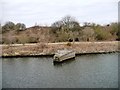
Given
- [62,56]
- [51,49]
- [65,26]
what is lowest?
[62,56]

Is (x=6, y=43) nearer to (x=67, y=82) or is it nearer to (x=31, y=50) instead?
(x=31, y=50)

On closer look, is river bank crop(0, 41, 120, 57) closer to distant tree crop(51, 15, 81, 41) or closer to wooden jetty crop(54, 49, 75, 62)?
wooden jetty crop(54, 49, 75, 62)

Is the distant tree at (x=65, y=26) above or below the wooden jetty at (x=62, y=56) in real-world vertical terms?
above

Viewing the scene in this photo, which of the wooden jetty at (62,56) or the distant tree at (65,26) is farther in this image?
the distant tree at (65,26)

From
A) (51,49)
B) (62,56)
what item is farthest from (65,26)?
(62,56)

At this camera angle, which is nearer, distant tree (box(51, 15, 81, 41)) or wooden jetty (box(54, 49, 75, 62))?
wooden jetty (box(54, 49, 75, 62))

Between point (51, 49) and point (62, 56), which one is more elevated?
point (51, 49)

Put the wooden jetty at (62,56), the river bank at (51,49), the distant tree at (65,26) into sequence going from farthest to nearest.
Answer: the distant tree at (65,26)
the river bank at (51,49)
the wooden jetty at (62,56)

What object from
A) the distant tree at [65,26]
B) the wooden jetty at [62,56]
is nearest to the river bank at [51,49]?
the wooden jetty at [62,56]

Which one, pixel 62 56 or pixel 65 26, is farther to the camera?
pixel 65 26

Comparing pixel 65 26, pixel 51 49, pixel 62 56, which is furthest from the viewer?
pixel 65 26

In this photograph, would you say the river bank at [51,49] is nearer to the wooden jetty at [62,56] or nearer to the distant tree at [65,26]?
the wooden jetty at [62,56]

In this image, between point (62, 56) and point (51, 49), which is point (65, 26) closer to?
point (51, 49)

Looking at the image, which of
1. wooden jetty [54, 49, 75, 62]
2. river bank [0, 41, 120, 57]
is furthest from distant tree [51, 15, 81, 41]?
wooden jetty [54, 49, 75, 62]
